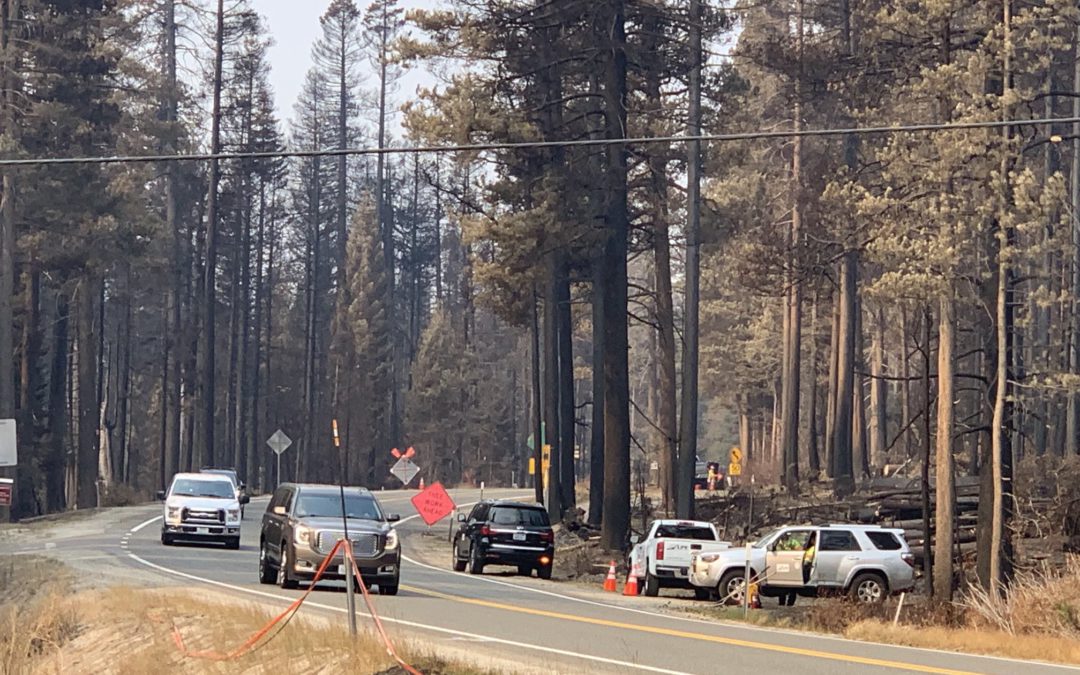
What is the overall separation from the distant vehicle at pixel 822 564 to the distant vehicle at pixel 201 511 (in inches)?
508

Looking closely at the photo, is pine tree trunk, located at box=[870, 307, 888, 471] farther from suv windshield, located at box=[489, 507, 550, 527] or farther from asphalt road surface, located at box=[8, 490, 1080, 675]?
asphalt road surface, located at box=[8, 490, 1080, 675]

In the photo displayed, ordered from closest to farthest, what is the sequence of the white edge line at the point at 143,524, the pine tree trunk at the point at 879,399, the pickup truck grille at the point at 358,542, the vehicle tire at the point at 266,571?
the pickup truck grille at the point at 358,542
the vehicle tire at the point at 266,571
the white edge line at the point at 143,524
the pine tree trunk at the point at 879,399

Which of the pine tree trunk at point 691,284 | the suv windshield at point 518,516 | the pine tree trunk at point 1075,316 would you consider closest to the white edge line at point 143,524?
the suv windshield at point 518,516

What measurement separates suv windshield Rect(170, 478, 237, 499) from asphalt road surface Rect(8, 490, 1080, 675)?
60.4 inches

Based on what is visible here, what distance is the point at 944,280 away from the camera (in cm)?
2936

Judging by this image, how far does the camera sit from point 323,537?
85.8 feet

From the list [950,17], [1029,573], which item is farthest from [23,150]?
[1029,573]

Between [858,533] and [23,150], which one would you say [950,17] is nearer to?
[858,533]

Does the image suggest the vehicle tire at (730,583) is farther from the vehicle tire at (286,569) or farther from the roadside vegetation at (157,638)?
the roadside vegetation at (157,638)

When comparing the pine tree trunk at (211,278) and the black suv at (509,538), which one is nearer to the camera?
the black suv at (509,538)

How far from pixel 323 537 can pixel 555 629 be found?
5835mm

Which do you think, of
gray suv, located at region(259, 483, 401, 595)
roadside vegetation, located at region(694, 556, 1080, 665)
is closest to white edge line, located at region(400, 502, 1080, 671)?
roadside vegetation, located at region(694, 556, 1080, 665)

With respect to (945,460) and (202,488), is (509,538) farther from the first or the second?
(945,460)

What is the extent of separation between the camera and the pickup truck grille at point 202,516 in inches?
1490
